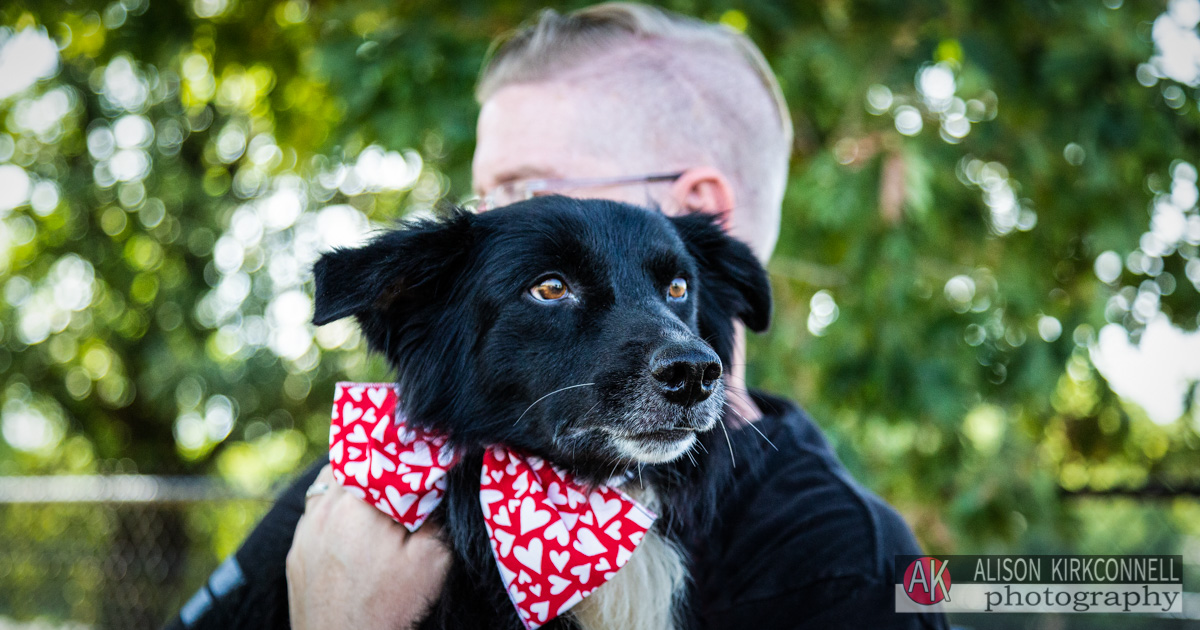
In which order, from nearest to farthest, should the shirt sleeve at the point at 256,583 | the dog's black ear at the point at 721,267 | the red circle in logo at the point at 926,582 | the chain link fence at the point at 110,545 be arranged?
1. the red circle in logo at the point at 926,582
2. the shirt sleeve at the point at 256,583
3. the dog's black ear at the point at 721,267
4. the chain link fence at the point at 110,545

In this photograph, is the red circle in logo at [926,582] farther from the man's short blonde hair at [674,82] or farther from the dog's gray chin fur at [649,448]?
the man's short blonde hair at [674,82]

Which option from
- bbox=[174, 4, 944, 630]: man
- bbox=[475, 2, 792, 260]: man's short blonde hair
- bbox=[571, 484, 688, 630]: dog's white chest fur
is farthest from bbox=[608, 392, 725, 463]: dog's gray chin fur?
bbox=[475, 2, 792, 260]: man's short blonde hair

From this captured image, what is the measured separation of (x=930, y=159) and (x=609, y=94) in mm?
2213

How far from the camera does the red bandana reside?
167 cm

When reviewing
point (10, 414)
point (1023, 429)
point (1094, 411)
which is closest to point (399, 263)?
point (1023, 429)

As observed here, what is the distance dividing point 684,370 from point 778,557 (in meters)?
0.58

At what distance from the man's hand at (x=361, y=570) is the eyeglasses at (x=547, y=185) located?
37.8 inches

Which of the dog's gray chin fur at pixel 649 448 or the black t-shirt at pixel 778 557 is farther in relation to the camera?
the black t-shirt at pixel 778 557

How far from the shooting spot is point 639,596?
184 cm

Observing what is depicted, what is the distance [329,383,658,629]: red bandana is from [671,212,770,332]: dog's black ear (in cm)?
65

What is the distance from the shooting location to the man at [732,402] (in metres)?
1.75

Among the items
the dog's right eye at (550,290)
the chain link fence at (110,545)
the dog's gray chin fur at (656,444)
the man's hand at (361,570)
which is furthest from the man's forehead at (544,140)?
the chain link fence at (110,545)

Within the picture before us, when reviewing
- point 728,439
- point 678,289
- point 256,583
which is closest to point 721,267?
point 678,289

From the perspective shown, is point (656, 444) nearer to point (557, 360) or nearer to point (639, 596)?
point (557, 360)
